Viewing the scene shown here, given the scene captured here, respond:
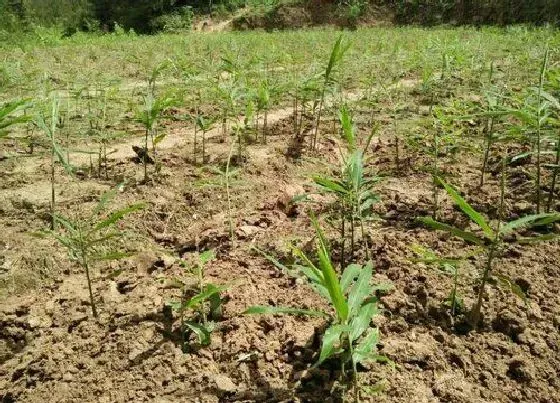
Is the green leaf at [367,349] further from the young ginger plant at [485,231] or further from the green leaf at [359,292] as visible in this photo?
the young ginger plant at [485,231]

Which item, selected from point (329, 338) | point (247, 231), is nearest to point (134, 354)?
point (329, 338)

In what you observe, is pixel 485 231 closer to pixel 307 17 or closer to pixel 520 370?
pixel 520 370

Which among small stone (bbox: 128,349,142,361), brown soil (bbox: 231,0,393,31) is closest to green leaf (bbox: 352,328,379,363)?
small stone (bbox: 128,349,142,361)

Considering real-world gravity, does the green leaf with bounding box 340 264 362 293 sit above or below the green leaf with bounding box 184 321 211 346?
above

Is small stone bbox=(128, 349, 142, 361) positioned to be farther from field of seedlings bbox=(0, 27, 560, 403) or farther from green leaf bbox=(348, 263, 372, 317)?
green leaf bbox=(348, 263, 372, 317)

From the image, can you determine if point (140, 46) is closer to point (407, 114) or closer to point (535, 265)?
point (407, 114)

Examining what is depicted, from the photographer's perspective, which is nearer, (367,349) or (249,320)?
(367,349)

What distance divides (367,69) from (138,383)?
5.55 metres

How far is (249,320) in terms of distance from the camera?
5.23ft

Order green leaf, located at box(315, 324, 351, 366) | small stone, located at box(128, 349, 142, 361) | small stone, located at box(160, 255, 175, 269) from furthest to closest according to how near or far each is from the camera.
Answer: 1. small stone, located at box(160, 255, 175, 269)
2. small stone, located at box(128, 349, 142, 361)
3. green leaf, located at box(315, 324, 351, 366)

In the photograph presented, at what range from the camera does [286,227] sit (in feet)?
7.26

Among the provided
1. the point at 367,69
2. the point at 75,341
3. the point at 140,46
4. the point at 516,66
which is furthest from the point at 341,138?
the point at 140,46

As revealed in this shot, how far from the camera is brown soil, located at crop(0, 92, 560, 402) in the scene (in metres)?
1.37

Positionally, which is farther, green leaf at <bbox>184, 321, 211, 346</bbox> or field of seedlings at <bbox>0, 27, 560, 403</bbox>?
green leaf at <bbox>184, 321, 211, 346</bbox>
